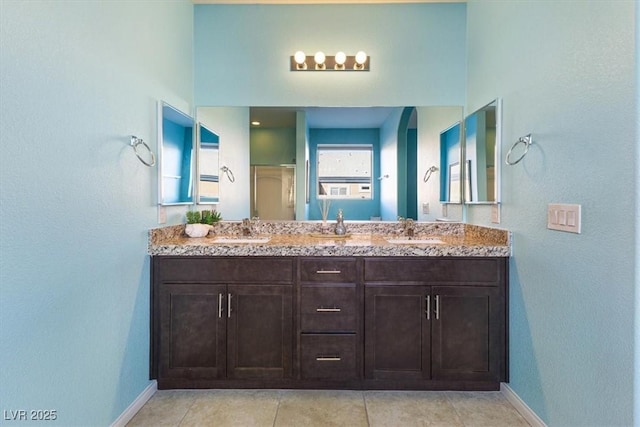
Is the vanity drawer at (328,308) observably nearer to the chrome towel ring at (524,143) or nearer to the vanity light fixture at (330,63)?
the chrome towel ring at (524,143)

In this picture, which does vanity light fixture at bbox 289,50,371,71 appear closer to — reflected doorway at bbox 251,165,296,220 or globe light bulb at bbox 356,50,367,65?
globe light bulb at bbox 356,50,367,65

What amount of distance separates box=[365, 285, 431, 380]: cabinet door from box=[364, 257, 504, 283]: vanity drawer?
6 centimetres

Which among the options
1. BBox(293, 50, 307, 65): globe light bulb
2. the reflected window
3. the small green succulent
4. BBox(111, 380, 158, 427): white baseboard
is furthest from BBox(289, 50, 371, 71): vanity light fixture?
BBox(111, 380, 158, 427): white baseboard

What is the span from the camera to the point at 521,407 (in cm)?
194

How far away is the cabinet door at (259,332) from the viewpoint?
211 cm

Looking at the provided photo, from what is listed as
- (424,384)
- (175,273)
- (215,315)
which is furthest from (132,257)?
(424,384)

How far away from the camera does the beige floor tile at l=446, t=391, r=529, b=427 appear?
1.87 meters

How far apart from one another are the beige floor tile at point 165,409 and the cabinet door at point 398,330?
1.04 metres

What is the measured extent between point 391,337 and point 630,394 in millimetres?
1065

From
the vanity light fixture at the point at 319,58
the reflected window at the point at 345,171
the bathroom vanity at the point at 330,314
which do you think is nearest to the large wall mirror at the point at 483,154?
the bathroom vanity at the point at 330,314

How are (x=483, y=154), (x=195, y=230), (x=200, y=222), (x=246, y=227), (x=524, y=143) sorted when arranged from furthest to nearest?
(x=246, y=227)
(x=200, y=222)
(x=195, y=230)
(x=483, y=154)
(x=524, y=143)

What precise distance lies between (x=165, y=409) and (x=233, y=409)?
363 millimetres

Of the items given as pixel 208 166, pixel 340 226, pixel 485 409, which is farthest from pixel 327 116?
pixel 485 409

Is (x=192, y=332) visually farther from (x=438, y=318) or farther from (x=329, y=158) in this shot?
(x=329, y=158)
